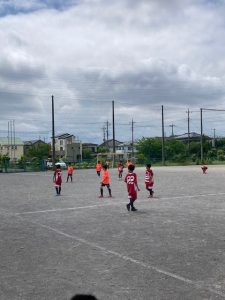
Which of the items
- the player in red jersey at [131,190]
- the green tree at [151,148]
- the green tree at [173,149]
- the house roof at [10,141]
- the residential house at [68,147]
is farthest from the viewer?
the residential house at [68,147]

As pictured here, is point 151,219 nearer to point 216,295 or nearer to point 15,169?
point 216,295

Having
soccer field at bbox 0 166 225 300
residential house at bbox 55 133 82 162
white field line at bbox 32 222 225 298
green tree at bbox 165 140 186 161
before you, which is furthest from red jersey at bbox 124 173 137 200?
residential house at bbox 55 133 82 162

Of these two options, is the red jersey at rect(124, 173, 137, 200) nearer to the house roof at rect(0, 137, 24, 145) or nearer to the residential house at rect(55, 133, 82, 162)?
the residential house at rect(55, 133, 82, 162)

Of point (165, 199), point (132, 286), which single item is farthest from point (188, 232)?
point (165, 199)

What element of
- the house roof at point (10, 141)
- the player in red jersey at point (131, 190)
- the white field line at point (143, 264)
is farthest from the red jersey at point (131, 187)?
the house roof at point (10, 141)

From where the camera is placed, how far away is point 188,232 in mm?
9695

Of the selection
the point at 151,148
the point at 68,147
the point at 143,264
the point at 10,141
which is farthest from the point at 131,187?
the point at 10,141

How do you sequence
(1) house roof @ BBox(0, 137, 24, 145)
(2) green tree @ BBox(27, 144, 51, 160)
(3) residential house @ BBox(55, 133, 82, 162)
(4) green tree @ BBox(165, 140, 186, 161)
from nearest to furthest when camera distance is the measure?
1. (4) green tree @ BBox(165, 140, 186, 161)
2. (2) green tree @ BBox(27, 144, 51, 160)
3. (1) house roof @ BBox(0, 137, 24, 145)
4. (3) residential house @ BBox(55, 133, 82, 162)

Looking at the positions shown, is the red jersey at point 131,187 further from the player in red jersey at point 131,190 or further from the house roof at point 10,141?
the house roof at point 10,141

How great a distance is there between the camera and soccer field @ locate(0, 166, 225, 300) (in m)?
5.73

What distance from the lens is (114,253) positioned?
7793mm

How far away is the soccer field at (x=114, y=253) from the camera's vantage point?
5734 mm

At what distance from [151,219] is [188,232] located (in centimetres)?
225

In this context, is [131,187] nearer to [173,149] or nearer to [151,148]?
[173,149]
